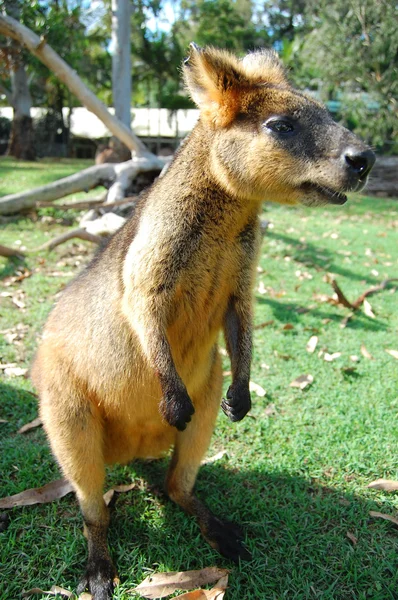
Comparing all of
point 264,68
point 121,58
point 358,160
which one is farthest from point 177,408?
point 121,58

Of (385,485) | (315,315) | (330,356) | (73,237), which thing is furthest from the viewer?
(73,237)

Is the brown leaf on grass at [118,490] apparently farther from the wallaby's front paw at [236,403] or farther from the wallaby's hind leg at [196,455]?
the wallaby's front paw at [236,403]

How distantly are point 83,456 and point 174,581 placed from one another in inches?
26.2

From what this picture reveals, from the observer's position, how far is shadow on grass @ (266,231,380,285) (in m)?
6.42

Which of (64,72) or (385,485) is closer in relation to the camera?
(385,485)

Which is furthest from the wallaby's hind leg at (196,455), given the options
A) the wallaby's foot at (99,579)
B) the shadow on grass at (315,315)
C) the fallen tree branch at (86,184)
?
the fallen tree branch at (86,184)

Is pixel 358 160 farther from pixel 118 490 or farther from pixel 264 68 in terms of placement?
pixel 118 490

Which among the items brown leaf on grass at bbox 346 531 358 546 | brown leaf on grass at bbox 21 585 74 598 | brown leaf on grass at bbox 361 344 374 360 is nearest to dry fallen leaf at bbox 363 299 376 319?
brown leaf on grass at bbox 361 344 374 360

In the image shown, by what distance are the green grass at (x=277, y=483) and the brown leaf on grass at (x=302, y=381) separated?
0.12 ft

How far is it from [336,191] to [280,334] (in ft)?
8.49

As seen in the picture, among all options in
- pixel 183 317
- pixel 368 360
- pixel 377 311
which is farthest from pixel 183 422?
pixel 377 311

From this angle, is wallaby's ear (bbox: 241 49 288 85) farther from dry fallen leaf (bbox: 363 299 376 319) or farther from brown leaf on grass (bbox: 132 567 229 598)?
dry fallen leaf (bbox: 363 299 376 319)

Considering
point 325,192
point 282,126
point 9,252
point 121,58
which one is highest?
point 121,58

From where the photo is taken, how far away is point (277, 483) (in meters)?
2.80
